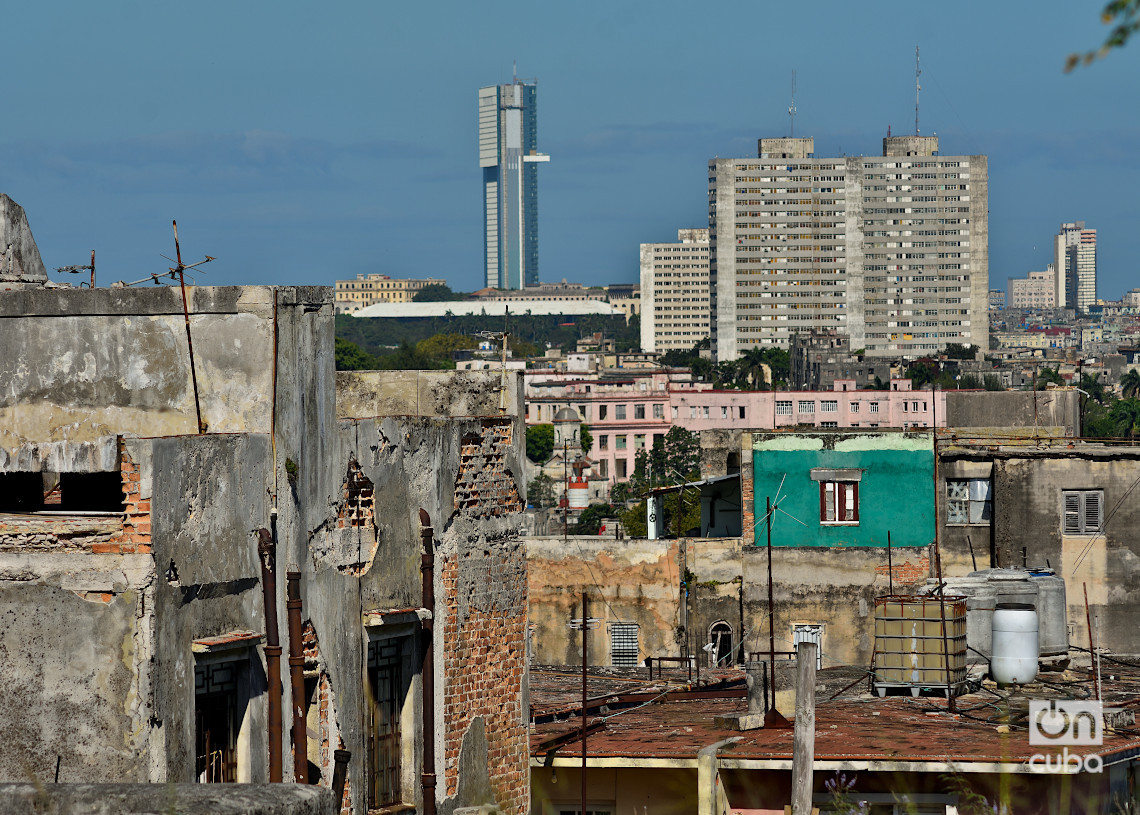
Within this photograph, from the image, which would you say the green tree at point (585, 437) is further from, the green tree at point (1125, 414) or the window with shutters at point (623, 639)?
the window with shutters at point (623, 639)

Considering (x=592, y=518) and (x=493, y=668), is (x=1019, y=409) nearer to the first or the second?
(x=493, y=668)

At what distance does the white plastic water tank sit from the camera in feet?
59.2

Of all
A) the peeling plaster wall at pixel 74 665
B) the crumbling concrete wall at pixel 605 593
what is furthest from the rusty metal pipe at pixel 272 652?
the crumbling concrete wall at pixel 605 593

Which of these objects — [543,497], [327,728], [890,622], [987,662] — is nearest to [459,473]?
[327,728]

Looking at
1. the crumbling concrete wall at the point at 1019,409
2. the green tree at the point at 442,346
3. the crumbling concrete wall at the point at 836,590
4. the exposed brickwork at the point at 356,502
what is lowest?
the crumbling concrete wall at the point at 836,590

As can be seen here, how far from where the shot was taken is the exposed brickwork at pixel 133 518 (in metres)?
9.01

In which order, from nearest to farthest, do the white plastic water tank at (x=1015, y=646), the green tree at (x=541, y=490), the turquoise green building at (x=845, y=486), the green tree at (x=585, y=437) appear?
the white plastic water tank at (x=1015, y=646) < the turquoise green building at (x=845, y=486) < the green tree at (x=541, y=490) < the green tree at (x=585, y=437)

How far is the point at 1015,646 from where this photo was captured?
18.1 metres

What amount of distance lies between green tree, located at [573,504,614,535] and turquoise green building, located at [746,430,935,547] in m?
35.6

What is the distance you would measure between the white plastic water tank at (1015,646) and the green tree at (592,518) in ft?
156

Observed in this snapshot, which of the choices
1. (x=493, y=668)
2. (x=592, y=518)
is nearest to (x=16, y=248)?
(x=493, y=668)

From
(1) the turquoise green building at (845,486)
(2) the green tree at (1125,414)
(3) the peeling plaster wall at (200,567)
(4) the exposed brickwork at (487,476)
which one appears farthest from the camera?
(2) the green tree at (1125,414)

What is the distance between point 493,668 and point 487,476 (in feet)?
4.73

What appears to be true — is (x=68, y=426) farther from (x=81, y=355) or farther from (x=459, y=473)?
(x=459, y=473)
